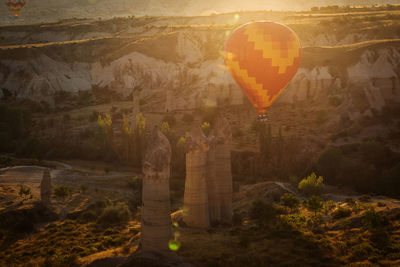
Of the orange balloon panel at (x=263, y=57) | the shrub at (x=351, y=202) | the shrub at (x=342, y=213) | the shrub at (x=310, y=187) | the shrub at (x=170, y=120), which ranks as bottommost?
the shrub at (x=342, y=213)

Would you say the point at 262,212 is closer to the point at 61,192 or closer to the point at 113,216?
the point at 113,216

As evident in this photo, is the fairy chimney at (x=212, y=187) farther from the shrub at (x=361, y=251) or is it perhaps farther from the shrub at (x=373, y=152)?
the shrub at (x=373, y=152)

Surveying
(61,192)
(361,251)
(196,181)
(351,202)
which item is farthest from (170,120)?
(361,251)

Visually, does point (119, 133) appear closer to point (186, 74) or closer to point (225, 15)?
point (186, 74)

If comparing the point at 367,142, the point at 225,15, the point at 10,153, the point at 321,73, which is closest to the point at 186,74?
the point at 321,73

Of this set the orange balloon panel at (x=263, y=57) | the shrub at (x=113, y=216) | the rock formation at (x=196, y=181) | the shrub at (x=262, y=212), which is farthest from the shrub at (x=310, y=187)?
the shrub at (x=113, y=216)

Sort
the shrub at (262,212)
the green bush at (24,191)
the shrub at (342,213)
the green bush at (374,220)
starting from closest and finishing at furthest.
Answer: the green bush at (374,220) < the shrub at (342,213) < the shrub at (262,212) < the green bush at (24,191)
